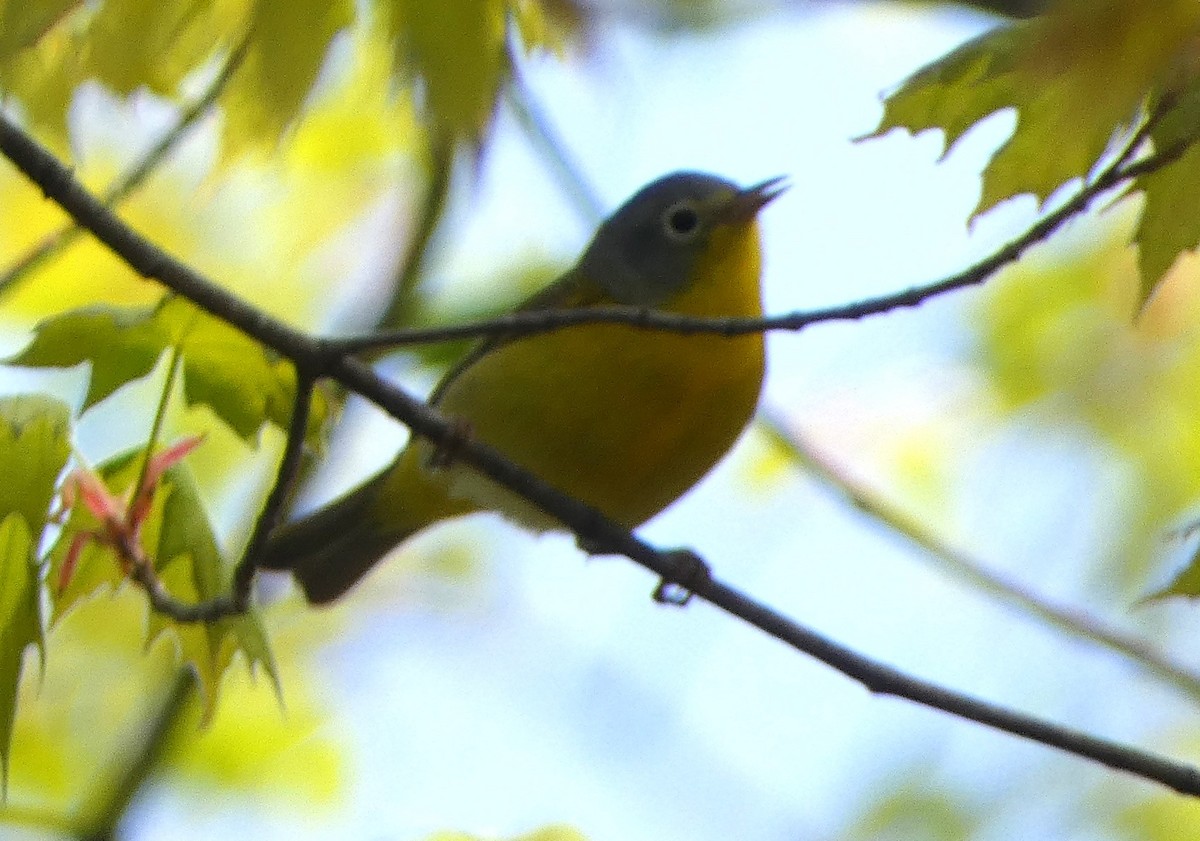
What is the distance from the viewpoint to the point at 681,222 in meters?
4.57

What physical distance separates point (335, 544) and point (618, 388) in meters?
1.60

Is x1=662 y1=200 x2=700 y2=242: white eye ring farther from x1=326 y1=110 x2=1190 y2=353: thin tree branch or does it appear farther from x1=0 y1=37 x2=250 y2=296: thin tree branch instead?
x1=326 y1=110 x2=1190 y2=353: thin tree branch

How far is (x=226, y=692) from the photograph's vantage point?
19.8 ft

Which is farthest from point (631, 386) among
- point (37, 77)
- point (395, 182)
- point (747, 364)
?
point (395, 182)

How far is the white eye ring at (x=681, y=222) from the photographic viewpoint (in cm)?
449

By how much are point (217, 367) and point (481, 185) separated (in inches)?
42.9

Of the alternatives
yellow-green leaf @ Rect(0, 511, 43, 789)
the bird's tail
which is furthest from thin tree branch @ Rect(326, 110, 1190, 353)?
the bird's tail

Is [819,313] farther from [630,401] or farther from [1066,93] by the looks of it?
[630,401]

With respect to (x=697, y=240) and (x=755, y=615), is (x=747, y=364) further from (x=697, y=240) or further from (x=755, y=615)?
(x=755, y=615)

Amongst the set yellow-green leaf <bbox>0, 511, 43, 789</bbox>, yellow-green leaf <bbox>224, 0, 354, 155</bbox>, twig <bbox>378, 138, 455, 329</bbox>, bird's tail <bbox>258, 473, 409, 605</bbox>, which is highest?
twig <bbox>378, 138, 455, 329</bbox>

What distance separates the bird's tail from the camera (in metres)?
5.09

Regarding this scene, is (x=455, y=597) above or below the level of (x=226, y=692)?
above

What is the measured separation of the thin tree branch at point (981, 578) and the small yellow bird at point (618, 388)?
2.10ft

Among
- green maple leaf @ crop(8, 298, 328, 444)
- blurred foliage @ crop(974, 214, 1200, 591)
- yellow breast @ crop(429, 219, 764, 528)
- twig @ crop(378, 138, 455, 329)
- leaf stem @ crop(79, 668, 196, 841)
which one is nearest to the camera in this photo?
green maple leaf @ crop(8, 298, 328, 444)
